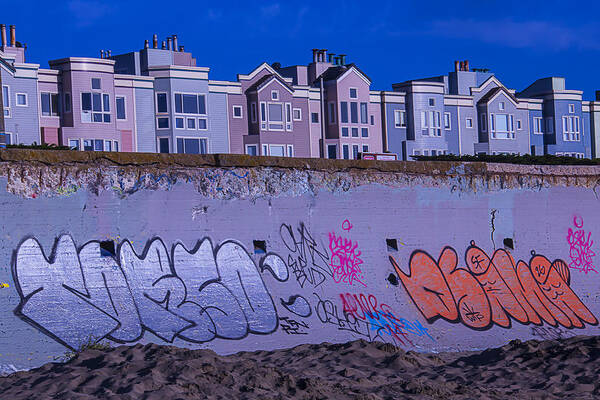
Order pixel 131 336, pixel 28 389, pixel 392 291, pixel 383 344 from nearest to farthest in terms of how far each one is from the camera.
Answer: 1. pixel 28 389
2. pixel 131 336
3. pixel 383 344
4. pixel 392 291

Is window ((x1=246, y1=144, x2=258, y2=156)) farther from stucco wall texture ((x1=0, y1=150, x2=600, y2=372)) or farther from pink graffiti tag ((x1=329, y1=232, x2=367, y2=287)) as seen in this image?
pink graffiti tag ((x1=329, y1=232, x2=367, y2=287))

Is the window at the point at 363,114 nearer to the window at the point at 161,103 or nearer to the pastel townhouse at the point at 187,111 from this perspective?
the pastel townhouse at the point at 187,111

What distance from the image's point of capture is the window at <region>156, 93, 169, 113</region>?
53188mm

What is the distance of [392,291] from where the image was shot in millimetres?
12781

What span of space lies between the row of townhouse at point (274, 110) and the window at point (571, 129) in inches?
3.2

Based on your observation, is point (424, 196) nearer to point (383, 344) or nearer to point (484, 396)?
point (383, 344)

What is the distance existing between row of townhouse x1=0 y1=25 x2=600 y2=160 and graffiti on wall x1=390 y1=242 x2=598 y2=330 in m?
31.2

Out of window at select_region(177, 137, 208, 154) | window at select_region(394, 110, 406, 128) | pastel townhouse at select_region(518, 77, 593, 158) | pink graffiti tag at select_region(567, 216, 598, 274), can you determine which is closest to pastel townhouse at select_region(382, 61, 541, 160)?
window at select_region(394, 110, 406, 128)

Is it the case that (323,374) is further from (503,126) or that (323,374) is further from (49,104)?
(503,126)

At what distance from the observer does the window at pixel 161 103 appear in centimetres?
5319

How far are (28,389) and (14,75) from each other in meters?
41.8

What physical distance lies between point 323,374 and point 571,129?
63.1m

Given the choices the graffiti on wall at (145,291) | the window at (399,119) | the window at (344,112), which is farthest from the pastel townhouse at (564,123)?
the graffiti on wall at (145,291)

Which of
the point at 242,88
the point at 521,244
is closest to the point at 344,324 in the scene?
the point at 521,244
